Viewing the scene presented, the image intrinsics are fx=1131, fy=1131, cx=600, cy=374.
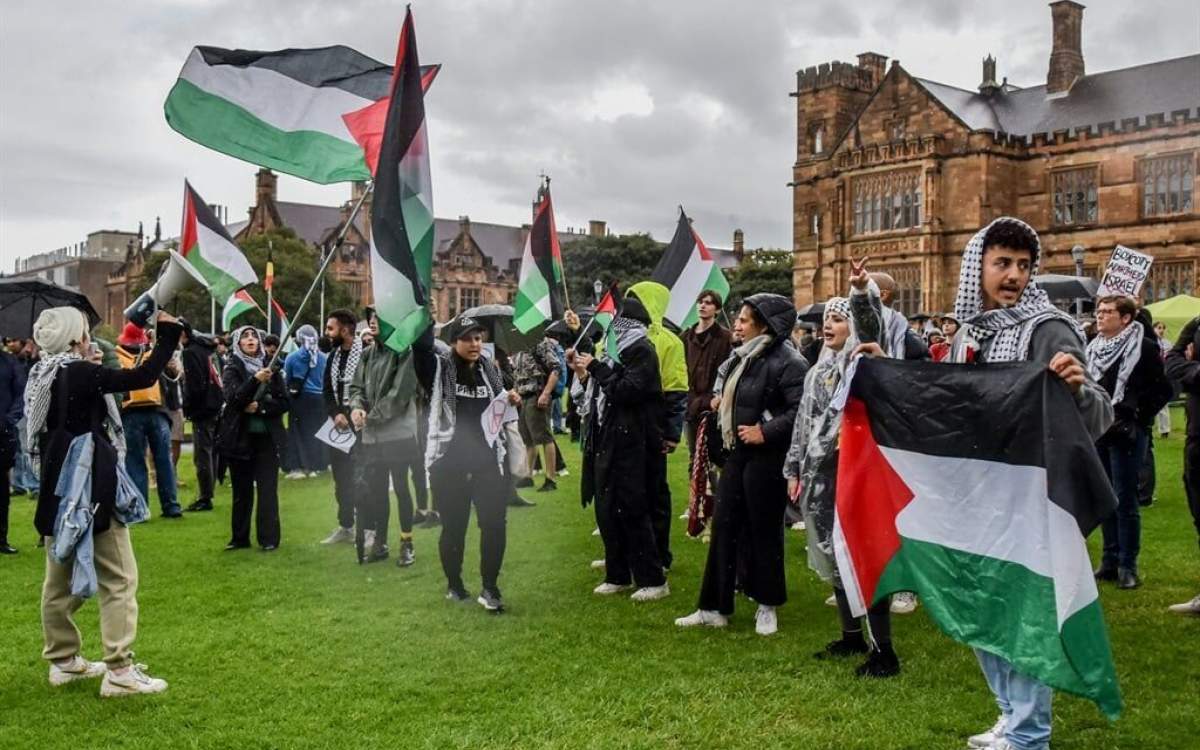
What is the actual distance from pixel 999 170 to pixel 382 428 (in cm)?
4600

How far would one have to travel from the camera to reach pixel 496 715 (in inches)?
243

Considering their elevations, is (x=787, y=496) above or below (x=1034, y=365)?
below

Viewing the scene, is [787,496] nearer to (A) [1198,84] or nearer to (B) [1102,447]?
(B) [1102,447]

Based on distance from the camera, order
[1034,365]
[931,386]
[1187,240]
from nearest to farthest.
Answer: [1034,365]
[931,386]
[1187,240]

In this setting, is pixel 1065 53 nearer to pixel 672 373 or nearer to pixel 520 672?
pixel 672 373

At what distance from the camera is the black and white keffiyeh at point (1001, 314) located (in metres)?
4.91

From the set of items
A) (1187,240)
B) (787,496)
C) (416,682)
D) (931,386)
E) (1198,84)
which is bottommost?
(416,682)

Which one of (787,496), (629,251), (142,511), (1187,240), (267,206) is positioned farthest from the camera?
(267,206)

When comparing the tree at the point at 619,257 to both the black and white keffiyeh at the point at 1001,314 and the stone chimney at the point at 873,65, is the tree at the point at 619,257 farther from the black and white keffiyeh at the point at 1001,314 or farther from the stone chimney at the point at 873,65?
the black and white keffiyeh at the point at 1001,314

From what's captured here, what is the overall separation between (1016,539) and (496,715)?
9.60 feet

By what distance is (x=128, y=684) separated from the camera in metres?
6.59

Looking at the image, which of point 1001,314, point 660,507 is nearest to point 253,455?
point 660,507

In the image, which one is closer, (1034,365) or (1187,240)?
(1034,365)

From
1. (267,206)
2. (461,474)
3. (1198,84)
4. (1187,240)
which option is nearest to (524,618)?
(461,474)
